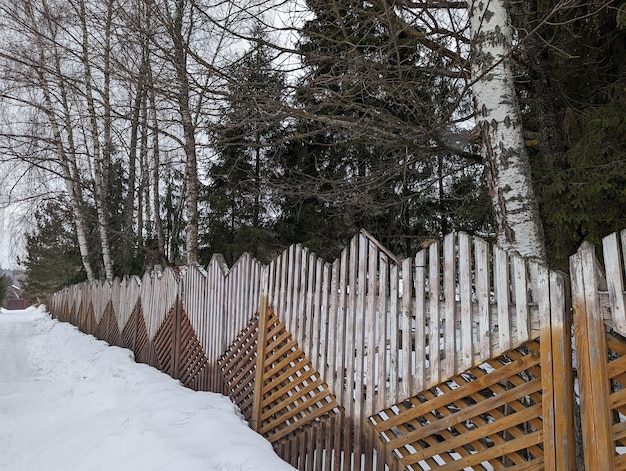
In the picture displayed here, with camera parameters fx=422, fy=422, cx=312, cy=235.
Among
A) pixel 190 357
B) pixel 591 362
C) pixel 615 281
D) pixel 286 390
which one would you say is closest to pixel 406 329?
pixel 591 362

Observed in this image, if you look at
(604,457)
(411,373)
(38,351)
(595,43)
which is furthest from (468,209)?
(38,351)

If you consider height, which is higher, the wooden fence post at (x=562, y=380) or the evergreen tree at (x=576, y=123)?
the evergreen tree at (x=576, y=123)

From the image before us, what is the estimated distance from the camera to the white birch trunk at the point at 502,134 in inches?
111

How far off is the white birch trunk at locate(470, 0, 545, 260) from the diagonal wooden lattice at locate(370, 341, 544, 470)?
3.58 ft

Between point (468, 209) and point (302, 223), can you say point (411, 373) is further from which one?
point (302, 223)

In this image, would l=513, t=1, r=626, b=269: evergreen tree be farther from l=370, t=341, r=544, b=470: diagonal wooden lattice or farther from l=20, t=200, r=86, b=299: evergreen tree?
l=20, t=200, r=86, b=299: evergreen tree

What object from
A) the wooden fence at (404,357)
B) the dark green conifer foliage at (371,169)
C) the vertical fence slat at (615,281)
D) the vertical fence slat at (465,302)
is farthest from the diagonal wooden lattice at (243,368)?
the vertical fence slat at (615,281)

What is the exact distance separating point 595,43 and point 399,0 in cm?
335

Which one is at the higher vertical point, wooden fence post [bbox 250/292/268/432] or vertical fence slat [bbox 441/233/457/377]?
vertical fence slat [bbox 441/233/457/377]

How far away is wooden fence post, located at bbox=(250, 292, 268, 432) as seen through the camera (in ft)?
11.7

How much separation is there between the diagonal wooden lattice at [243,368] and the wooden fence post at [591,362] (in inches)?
105

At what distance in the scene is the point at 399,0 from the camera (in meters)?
3.33

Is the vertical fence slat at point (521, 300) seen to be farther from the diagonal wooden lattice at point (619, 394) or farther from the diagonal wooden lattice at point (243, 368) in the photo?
the diagonal wooden lattice at point (243, 368)

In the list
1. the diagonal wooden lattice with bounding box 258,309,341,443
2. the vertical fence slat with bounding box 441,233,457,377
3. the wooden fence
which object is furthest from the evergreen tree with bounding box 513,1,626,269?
the diagonal wooden lattice with bounding box 258,309,341,443
